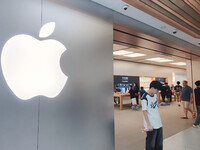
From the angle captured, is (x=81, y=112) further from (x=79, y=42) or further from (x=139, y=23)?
(x=139, y=23)

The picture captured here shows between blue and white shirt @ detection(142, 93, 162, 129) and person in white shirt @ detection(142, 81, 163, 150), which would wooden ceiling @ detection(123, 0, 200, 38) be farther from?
blue and white shirt @ detection(142, 93, 162, 129)

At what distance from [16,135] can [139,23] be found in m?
3.06

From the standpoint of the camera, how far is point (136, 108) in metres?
7.83

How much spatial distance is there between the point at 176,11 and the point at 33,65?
311 centimetres

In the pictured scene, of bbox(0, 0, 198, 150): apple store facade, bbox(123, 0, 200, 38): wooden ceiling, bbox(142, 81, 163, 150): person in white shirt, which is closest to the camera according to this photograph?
bbox(0, 0, 198, 150): apple store facade

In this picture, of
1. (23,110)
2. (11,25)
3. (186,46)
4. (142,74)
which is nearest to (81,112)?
(23,110)

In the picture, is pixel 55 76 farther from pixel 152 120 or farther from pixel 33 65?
pixel 152 120

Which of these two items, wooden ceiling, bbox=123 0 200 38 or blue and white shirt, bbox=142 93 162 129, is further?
wooden ceiling, bbox=123 0 200 38

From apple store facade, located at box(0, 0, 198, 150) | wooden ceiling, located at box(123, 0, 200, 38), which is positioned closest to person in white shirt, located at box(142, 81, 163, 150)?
apple store facade, located at box(0, 0, 198, 150)

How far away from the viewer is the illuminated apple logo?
1.57 meters

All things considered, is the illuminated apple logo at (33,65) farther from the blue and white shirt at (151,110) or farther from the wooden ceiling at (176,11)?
the wooden ceiling at (176,11)

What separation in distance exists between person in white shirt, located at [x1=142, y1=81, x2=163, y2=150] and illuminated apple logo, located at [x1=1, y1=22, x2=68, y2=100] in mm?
1320

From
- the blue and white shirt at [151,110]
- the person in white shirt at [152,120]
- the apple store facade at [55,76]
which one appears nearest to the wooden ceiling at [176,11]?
the apple store facade at [55,76]

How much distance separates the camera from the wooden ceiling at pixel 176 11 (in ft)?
8.78
